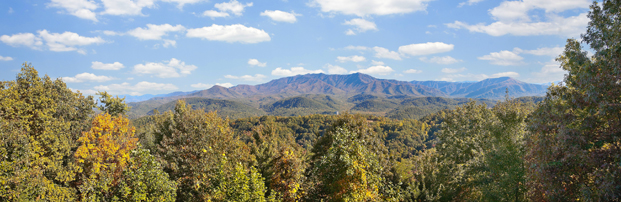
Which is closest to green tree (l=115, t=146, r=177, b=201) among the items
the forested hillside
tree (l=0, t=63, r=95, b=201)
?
the forested hillside

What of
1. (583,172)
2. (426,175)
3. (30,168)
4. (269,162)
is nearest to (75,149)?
(30,168)

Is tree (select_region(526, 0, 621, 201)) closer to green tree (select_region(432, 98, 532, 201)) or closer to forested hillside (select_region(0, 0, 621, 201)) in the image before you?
forested hillside (select_region(0, 0, 621, 201))

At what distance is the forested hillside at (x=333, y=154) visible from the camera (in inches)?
349

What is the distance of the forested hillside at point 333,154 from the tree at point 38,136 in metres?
0.07

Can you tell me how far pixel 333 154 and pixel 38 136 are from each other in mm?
15362

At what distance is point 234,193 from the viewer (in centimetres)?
998

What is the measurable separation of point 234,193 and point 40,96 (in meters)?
13.2

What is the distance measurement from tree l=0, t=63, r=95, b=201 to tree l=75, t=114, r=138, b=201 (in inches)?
25.8

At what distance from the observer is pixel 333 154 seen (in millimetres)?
10180

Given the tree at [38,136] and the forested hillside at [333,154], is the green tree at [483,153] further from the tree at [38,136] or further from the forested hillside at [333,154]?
the tree at [38,136]

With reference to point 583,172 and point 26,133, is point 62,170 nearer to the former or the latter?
point 26,133

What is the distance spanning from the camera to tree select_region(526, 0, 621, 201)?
8.12 meters

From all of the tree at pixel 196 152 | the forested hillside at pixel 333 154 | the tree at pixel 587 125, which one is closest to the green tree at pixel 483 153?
the forested hillside at pixel 333 154

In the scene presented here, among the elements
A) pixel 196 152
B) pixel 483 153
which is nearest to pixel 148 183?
pixel 196 152
